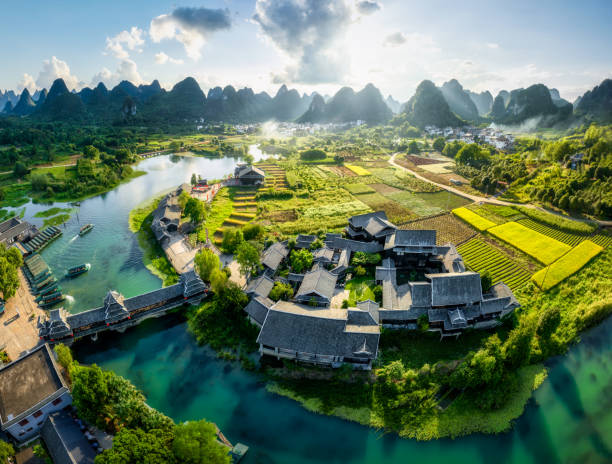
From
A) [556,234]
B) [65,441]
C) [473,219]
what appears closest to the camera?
[65,441]

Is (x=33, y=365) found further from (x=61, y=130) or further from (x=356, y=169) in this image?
(x=61, y=130)

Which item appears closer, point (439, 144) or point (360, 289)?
point (360, 289)

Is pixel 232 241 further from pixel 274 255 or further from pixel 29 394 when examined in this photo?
pixel 29 394

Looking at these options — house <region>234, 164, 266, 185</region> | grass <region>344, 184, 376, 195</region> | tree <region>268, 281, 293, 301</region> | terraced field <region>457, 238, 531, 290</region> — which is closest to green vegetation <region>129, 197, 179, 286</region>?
tree <region>268, 281, 293, 301</region>

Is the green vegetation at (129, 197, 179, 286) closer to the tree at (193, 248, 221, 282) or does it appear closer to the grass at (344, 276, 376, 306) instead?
the tree at (193, 248, 221, 282)

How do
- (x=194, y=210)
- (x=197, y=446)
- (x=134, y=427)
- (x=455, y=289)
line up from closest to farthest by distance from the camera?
(x=197, y=446)
(x=134, y=427)
(x=455, y=289)
(x=194, y=210)

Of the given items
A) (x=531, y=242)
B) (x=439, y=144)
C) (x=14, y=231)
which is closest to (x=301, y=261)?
(x=531, y=242)

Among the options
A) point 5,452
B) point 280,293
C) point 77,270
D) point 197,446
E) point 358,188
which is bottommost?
point 5,452
